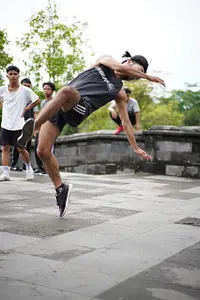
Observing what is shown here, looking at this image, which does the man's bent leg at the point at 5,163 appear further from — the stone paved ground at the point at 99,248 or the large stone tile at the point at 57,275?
the large stone tile at the point at 57,275

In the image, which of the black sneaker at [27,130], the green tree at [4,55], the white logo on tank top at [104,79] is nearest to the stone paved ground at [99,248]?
the black sneaker at [27,130]

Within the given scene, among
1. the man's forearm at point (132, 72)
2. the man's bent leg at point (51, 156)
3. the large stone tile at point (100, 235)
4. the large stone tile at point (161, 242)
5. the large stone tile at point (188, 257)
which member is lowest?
Answer: the large stone tile at point (188, 257)

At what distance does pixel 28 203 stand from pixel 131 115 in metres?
6.25

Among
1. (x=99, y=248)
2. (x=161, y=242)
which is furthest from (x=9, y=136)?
(x=99, y=248)

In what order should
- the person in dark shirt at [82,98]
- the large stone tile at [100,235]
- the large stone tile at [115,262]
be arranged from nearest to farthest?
the large stone tile at [115,262]
the large stone tile at [100,235]
the person in dark shirt at [82,98]

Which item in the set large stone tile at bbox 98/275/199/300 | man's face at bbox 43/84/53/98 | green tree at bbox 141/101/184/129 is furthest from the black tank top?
green tree at bbox 141/101/184/129

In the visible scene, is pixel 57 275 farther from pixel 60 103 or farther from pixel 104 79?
pixel 104 79

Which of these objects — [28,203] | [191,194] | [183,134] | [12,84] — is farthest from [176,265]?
[183,134]

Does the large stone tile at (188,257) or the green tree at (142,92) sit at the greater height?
the green tree at (142,92)

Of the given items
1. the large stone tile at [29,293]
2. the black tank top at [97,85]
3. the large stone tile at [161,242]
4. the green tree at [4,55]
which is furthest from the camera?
the green tree at [4,55]

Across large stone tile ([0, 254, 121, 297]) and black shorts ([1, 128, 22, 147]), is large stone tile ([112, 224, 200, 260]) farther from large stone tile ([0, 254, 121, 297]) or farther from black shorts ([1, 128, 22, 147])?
black shorts ([1, 128, 22, 147])

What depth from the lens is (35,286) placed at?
2.84m

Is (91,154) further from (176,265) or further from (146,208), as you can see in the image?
(176,265)

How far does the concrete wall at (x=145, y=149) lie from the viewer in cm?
1182
